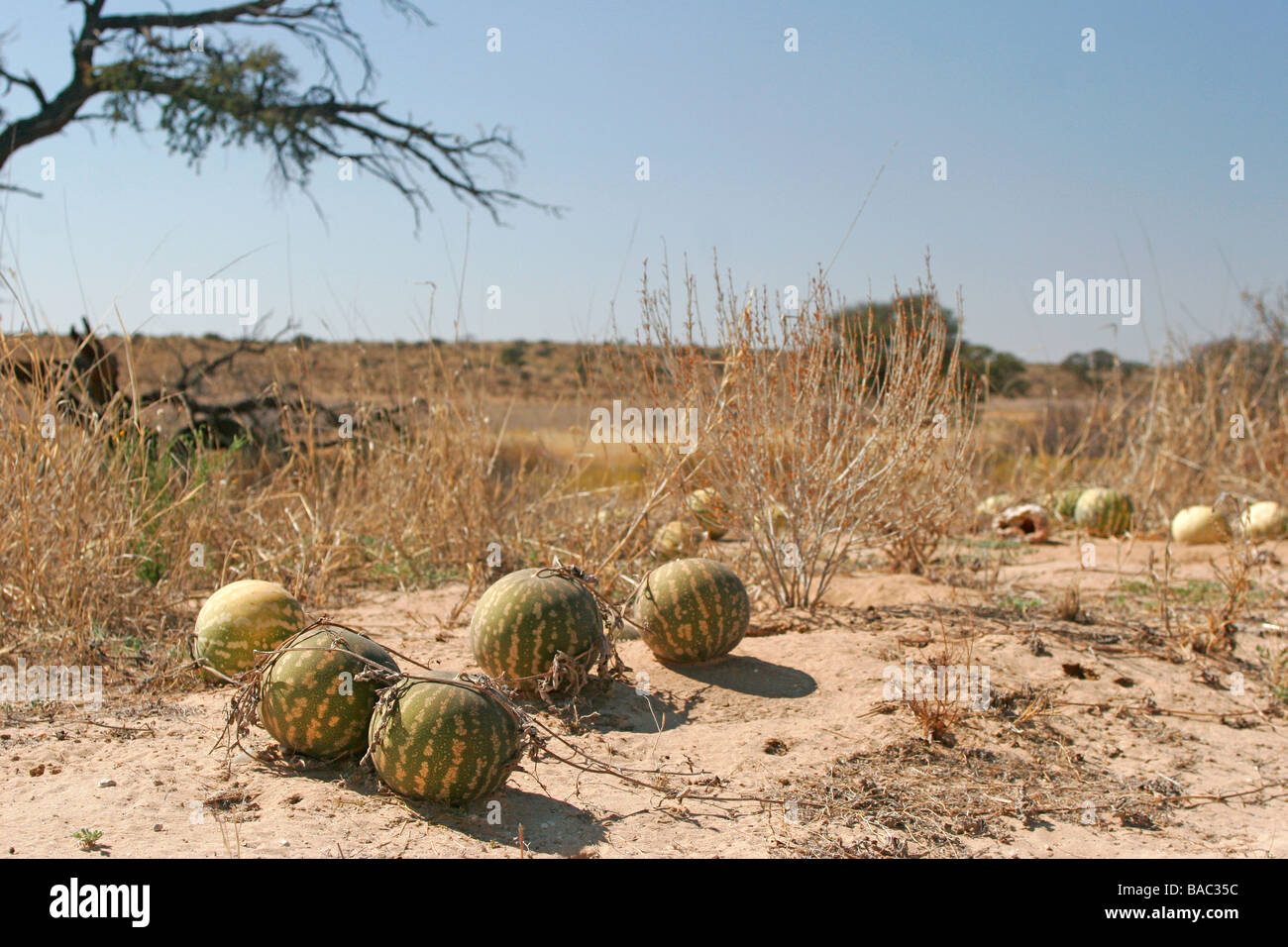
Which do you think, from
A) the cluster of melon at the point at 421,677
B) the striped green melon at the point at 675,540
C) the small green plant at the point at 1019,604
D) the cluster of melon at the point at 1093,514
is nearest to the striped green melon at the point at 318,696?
the cluster of melon at the point at 421,677

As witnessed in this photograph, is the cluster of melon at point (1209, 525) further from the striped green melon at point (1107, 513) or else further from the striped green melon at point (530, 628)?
the striped green melon at point (530, 628)

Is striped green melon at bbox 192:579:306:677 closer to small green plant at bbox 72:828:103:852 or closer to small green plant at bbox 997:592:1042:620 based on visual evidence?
small green plant at bbox 72:828:103:852

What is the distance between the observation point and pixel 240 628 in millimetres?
3834

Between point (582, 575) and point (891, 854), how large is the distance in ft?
5.51

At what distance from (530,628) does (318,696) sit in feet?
3.14

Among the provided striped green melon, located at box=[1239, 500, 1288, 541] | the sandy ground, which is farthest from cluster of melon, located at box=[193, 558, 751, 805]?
striped green melon, located at box=[1239, 500, 1288, 541]

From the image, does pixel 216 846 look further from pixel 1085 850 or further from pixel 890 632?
pixel 890 632

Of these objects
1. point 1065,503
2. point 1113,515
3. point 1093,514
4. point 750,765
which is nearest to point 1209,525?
point 1113,515

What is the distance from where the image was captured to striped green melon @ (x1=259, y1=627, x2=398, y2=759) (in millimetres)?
3127

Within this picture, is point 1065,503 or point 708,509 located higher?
point 708,509

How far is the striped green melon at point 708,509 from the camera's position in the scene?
5570 mm

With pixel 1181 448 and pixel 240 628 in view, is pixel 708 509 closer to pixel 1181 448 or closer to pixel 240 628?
pixel 240 628

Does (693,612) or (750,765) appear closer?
(750,765)

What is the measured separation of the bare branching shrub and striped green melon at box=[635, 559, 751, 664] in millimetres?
824
